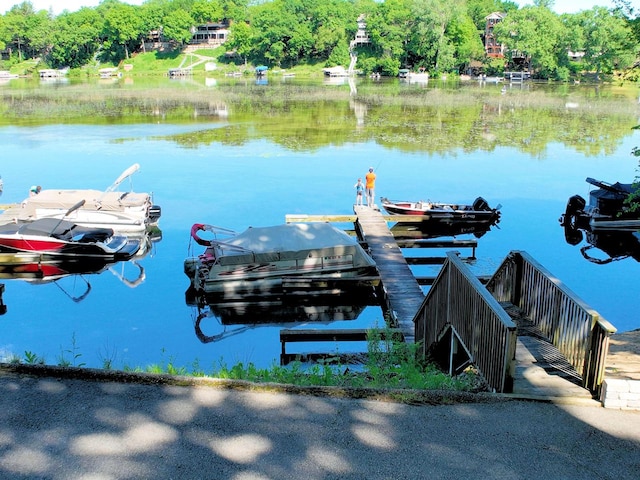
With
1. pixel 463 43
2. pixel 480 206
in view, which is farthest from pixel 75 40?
pixel 480 206

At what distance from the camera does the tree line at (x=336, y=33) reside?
116m

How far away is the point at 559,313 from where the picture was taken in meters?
9.33

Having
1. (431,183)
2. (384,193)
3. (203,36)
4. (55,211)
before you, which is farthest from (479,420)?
(203,36)

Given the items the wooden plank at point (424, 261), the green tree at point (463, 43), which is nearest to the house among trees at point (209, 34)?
the green tree at point (463, 43)

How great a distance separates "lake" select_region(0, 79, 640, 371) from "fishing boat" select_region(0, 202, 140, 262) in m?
0.83

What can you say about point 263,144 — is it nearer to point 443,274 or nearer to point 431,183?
point 431,183

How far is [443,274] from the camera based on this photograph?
10750 millimetres

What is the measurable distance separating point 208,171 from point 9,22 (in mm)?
146662

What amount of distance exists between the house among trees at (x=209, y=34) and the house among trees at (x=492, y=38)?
65.4 m

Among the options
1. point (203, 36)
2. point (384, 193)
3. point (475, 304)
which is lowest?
point (384, 193)

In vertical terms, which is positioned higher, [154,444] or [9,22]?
[9,22]

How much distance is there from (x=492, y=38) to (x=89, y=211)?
13014cm

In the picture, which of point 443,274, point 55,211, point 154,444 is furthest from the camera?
point 55,211

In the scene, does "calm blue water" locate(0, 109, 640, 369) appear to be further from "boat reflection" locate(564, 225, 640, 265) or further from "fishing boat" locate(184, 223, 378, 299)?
"fishing boat" locate(184, 223, 378, 299)
